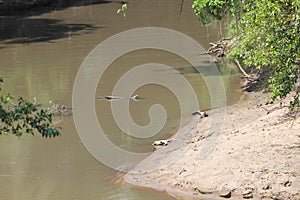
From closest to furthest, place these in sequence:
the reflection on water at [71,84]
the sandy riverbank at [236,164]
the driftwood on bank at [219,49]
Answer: the sandy riverbank at [236,164]
the reflection on water at [71,84]
the driftwood on bank at [219,49]

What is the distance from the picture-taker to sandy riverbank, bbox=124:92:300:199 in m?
10.2

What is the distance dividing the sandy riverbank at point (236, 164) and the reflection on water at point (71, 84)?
52 cm

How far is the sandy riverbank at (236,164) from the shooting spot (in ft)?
33.6

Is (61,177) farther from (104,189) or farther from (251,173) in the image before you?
(251,173)

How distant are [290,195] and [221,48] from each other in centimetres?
1174

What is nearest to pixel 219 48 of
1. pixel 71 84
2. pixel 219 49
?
pixel 219 49

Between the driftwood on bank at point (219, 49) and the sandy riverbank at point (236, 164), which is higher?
the driftwood on bank at point (219, 49)

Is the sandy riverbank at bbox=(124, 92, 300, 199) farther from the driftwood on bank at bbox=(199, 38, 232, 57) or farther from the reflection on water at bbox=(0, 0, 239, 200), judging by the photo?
the driftwood on bank at bbox=(199, 38, 232, 57)

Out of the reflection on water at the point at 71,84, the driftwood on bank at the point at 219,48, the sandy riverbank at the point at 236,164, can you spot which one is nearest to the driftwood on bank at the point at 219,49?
the driftwood on bank at the point at 219,48

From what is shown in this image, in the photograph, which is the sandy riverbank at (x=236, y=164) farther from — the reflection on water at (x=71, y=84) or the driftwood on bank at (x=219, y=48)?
the driftwood on bank at (x=219, y=48)

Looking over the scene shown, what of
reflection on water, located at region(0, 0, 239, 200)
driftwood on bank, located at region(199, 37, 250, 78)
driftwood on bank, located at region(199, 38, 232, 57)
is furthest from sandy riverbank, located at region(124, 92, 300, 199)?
Answer: driftwood on bank, located at region(199, 38, 232, 57)

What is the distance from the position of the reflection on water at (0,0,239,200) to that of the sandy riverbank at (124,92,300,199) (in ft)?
1.72

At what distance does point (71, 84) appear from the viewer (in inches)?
748

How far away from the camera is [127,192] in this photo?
36.4 feet
